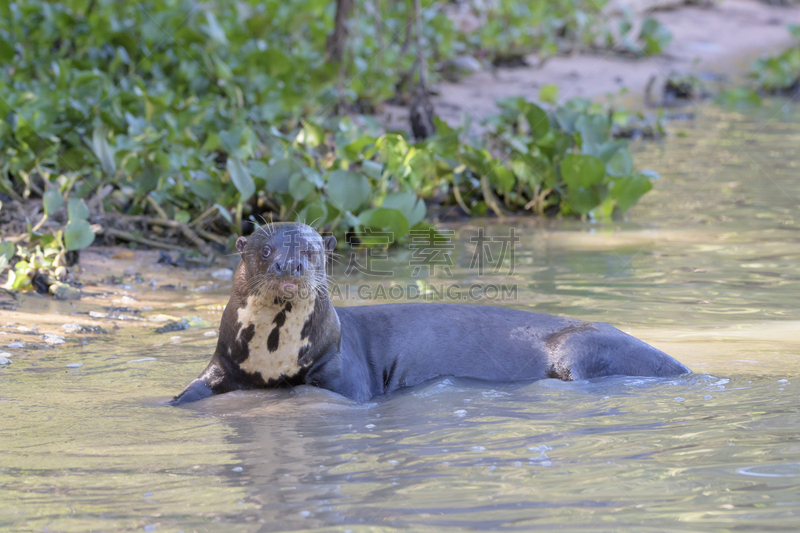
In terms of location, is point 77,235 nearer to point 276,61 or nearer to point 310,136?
point 310,136

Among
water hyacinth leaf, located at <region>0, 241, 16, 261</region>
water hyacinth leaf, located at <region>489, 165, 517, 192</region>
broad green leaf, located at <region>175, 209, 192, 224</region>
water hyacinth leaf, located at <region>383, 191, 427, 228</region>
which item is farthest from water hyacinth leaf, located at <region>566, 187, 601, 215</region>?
water hyacinth leaf, located at <region>0, 241, 16, 261</region>

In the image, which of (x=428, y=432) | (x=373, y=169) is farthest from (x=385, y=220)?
(x=428, y=432)

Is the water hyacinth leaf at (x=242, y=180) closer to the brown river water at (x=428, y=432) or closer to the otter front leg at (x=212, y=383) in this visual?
the brown river water at (x=428, y=432)

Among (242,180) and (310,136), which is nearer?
(242,180)

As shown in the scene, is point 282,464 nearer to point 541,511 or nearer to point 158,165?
point 541,511

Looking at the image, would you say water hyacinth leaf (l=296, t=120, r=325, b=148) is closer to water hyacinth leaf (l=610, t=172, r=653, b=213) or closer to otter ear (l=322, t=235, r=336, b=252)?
water hyacinth leaf (l=610, t=172, r=653, b=213)

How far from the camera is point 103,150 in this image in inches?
256

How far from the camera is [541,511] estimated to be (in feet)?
8.16

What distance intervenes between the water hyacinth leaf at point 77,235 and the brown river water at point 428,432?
33cm

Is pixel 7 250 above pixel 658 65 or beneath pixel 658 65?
beneath

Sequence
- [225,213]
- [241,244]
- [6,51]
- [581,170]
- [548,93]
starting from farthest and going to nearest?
[548,93]
[6,51]
[581,170]
[225,213]
[241,244]

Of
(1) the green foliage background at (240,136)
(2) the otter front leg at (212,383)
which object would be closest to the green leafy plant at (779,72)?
(1) the green foliage background at (240,136)

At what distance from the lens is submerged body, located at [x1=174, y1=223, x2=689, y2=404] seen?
12.5ft

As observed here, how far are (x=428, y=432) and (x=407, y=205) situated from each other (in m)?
3.51
